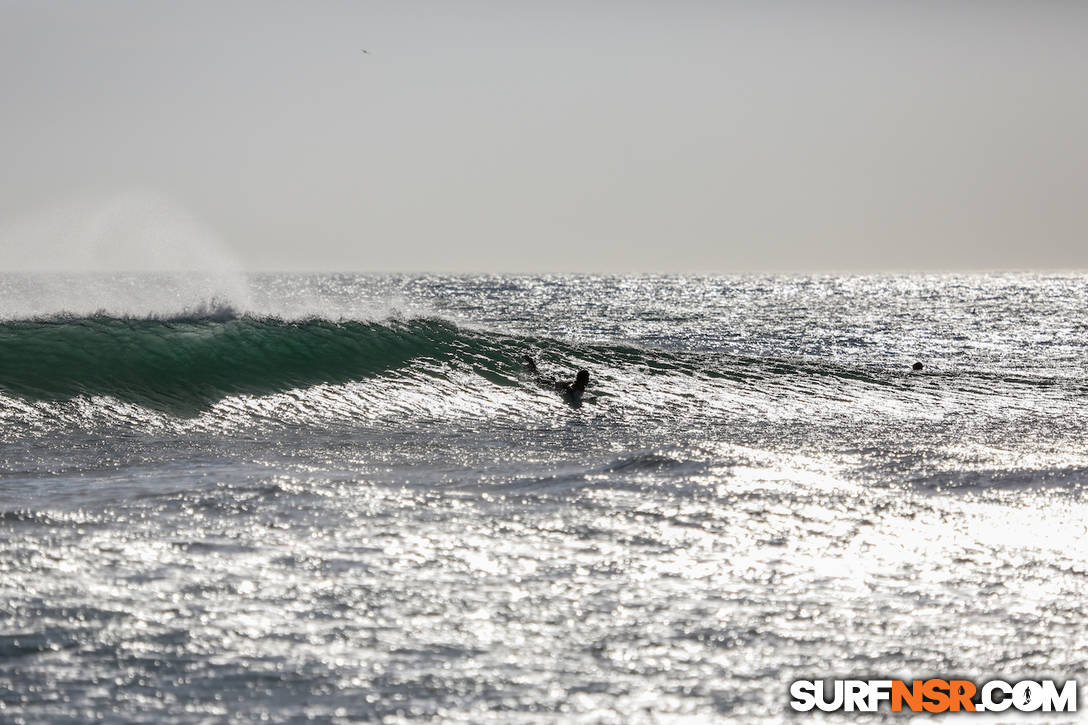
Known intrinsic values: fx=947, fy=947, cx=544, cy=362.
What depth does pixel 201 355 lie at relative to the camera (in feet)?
62.8

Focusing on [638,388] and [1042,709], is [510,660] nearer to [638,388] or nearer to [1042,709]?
[1042,709]

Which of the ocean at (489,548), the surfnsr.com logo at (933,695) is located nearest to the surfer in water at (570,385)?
the ocean at (489,548)

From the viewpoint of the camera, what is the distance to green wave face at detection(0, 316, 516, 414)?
16.4 meters

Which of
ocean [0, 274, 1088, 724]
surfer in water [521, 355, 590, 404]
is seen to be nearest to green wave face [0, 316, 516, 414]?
ocean [0, 274, 1088, 724]

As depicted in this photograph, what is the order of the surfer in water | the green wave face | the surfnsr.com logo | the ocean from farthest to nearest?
the surfer in water → the green wave face → the ocean → the surfnsr.com logo

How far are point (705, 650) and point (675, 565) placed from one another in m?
1.57

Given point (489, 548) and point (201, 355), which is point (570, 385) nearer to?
point (201, 355)

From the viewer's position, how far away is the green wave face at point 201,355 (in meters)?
16.4

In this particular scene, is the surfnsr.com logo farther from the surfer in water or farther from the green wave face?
the surfer in water

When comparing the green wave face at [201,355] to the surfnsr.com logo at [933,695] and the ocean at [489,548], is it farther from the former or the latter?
the surfnsr.com logo at [933,695]

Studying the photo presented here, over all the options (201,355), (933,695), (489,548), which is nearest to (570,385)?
(201,355)

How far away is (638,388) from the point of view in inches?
812

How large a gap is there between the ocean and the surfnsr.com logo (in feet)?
0.34

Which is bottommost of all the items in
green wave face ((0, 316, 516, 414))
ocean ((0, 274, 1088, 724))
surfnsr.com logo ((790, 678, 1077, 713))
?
surfnsr.com logo ((790, 678, 1077, 713))
